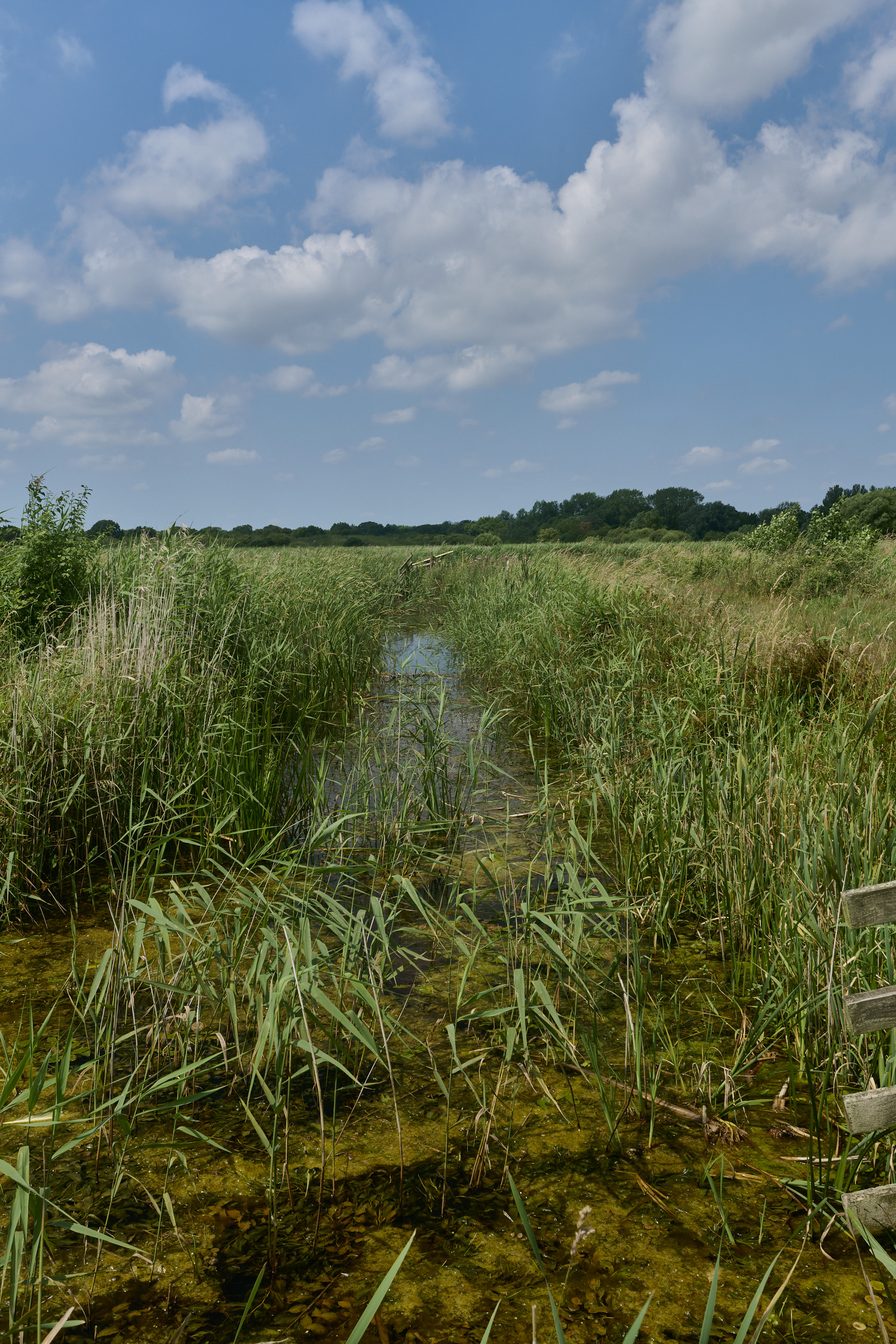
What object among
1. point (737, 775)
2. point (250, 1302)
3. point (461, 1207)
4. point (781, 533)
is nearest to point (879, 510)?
point (781, 533)

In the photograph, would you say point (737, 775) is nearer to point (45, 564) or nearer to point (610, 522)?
point (45, 564)

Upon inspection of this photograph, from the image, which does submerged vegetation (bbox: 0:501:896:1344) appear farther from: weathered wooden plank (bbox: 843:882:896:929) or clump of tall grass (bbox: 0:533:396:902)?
weathered wooden plank (bbox: 843:882:896:929)

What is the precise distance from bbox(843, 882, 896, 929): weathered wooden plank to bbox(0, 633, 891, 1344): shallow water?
65 centimetres

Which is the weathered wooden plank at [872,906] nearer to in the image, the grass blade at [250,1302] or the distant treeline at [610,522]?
the grass blade at [250,1302]

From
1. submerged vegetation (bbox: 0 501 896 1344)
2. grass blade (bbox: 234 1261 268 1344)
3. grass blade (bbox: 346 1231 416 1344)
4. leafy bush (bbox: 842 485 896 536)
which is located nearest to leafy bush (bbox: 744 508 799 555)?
submerged vegetation (bbox: 0 501 896 1344)

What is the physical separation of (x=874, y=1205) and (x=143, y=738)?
3695 mm

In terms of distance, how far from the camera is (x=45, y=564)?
6.31 metres

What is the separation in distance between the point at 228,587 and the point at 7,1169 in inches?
209

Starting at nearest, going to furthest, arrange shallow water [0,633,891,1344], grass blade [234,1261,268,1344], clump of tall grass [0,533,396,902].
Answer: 1. grass blade [234,1261,268,1344]
2. shallow water [0,633,891,1344]
3. clump of tall grass [0,533,396,902]

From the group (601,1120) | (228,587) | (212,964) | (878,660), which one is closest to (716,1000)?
(601,1120)

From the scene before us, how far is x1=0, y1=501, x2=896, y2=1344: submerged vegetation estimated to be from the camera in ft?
5.51

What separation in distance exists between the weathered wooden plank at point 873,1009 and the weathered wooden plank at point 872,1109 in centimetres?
13

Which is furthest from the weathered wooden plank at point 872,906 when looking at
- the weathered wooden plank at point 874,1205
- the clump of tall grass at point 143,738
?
the clump of tall grass at point 143,738

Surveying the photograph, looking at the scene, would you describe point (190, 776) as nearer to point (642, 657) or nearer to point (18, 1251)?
point (18, 1251)
